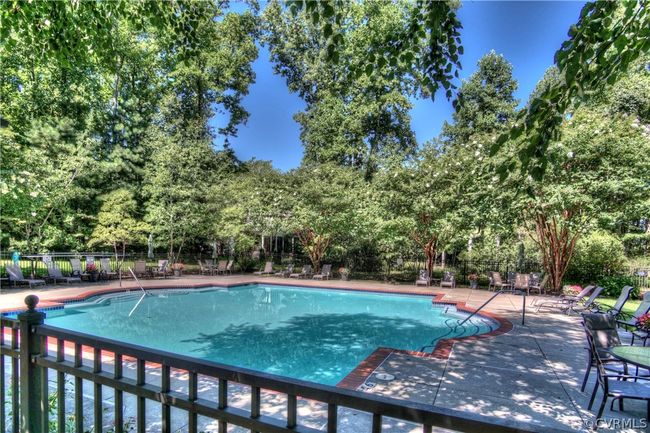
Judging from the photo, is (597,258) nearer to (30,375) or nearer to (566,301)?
(566,301)

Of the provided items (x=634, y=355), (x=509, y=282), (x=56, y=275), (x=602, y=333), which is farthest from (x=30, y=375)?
(x=509, y=282)

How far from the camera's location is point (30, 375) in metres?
2.25

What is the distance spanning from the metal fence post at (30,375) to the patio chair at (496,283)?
14.7 m

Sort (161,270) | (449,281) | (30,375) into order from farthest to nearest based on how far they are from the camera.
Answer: (161,270) → (449,281) → (30,375)

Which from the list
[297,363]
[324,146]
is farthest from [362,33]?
[297,363]

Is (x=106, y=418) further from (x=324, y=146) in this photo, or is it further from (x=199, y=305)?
(x=324, y=146)

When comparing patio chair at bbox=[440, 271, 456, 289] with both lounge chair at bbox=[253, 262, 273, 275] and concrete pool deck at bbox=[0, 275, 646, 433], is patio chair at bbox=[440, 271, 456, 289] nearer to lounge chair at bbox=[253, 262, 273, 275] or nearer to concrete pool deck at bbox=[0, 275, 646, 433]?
concrete pool deck at bbox=[0, 275, 646, 433]

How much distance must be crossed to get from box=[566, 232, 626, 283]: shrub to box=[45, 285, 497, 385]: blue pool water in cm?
721

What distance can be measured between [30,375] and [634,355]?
5.33 metres

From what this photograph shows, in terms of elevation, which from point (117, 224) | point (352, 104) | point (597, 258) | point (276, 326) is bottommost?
point (276, 326)

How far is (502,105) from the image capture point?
2945cm

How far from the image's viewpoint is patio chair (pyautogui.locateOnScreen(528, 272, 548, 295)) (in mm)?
13845

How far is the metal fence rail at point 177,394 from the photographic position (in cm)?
130

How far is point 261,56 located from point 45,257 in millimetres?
24131
